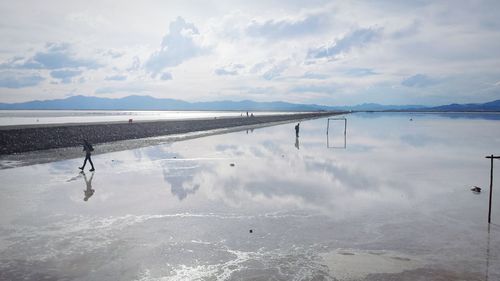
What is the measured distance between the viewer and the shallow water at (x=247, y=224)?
29.8 ft

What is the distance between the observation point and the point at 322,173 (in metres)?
22.1

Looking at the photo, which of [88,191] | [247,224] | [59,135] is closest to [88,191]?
[88,191]

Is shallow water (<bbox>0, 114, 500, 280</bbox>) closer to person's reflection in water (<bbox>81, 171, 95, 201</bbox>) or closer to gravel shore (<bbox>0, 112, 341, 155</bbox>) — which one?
person's reflection in water (<bbox>81, 171, 95, 201</bbox>)

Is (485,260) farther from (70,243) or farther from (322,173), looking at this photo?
(322,173)

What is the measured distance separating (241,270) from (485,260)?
20.8 ft

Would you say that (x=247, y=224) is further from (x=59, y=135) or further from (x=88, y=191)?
(x=59, y=135)

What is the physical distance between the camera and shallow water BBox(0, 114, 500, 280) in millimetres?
9094

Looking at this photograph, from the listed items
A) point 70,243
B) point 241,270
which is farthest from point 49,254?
point 241,270

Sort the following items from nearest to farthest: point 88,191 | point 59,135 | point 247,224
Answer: point 247,224 < point 88,191 < point 59,135

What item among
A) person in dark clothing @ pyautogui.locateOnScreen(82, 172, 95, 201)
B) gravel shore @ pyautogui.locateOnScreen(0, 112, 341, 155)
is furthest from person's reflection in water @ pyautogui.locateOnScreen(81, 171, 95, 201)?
gravel shore @ pyautogui.locateOnScreen(0, 112, 341, 155)

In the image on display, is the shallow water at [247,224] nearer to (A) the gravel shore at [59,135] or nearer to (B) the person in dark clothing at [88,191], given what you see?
(B) the person in dark clothing at [88,191]

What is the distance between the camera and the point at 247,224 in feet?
40.8

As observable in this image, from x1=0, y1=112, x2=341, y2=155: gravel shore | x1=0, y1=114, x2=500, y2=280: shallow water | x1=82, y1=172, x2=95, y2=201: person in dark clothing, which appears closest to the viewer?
x1=0, y1=114, x2=500, y2=280: shallow water

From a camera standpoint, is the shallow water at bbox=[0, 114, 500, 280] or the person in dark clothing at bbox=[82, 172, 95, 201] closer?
the shallow water at bbox=[0, 114, 500, 280]
